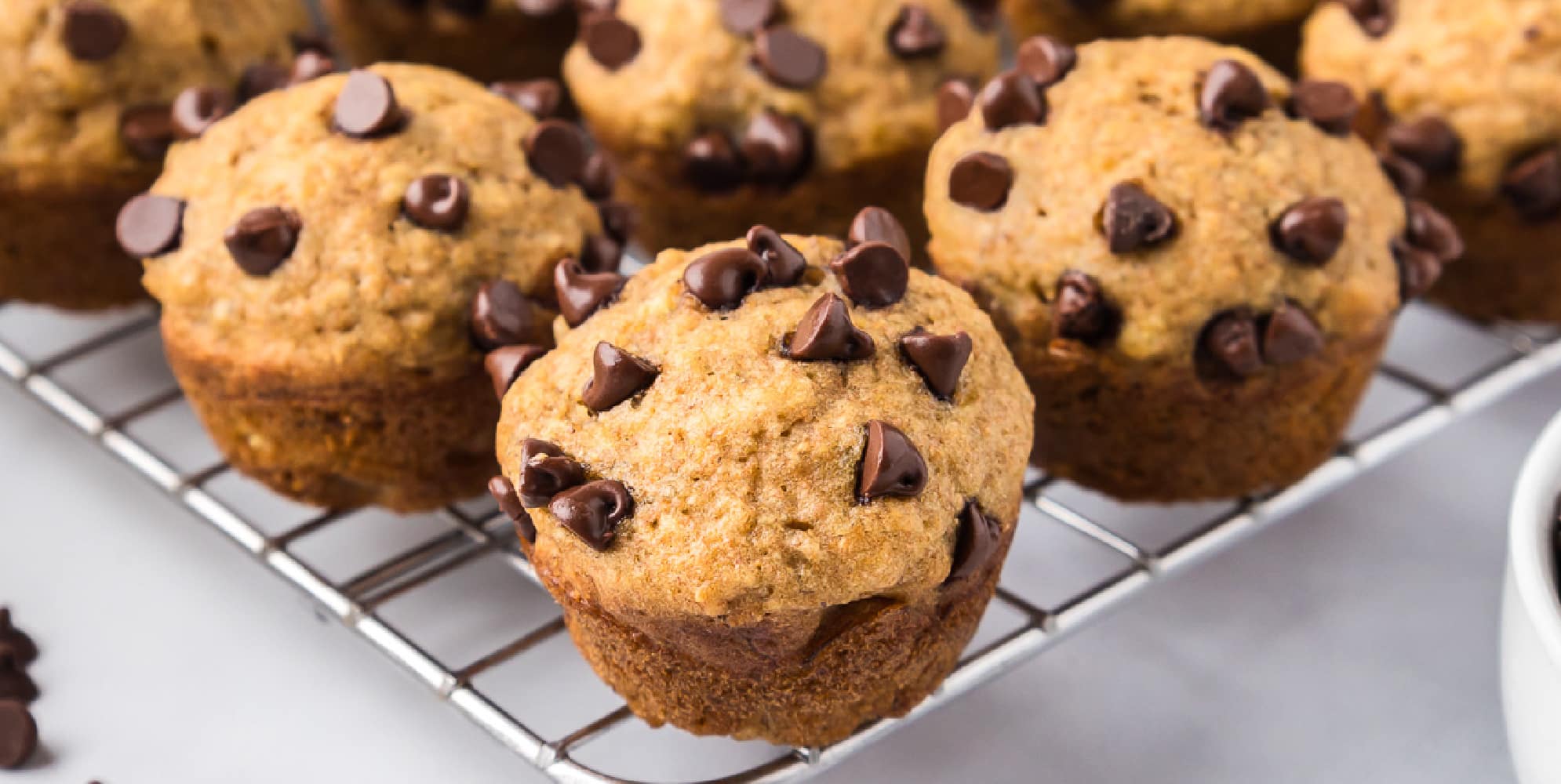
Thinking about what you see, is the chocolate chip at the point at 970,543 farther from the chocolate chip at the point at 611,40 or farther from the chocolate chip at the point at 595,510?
the chocolate chip at the point at 611,40

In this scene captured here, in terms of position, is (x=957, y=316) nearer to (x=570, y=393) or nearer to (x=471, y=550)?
(x=570, y=393)

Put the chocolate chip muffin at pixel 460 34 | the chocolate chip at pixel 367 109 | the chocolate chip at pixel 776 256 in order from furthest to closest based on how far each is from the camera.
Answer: the chocolate chip muffin at pixel 460 34, the chocolate chip at pixel 367 109, the chocolate chip at pixel 776 256

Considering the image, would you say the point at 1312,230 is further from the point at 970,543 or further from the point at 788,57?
the point at 788,57

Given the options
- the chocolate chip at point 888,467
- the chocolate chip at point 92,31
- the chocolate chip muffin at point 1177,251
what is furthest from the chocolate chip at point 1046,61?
the chocolate chip at point 92,31

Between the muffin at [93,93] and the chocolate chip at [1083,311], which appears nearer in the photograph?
the chocolate chip at [1083,311]

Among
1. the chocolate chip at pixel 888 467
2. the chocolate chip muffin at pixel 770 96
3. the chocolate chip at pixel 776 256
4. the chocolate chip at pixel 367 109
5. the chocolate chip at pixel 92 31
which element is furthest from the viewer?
the chocolate chip muffin at pixel 770 96

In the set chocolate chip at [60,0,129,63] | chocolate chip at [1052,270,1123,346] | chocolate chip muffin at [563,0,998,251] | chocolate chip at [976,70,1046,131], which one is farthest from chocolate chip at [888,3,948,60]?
chocolate chip at [60,0,129,63]

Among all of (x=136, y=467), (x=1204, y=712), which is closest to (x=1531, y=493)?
(x=1204, y=712)
